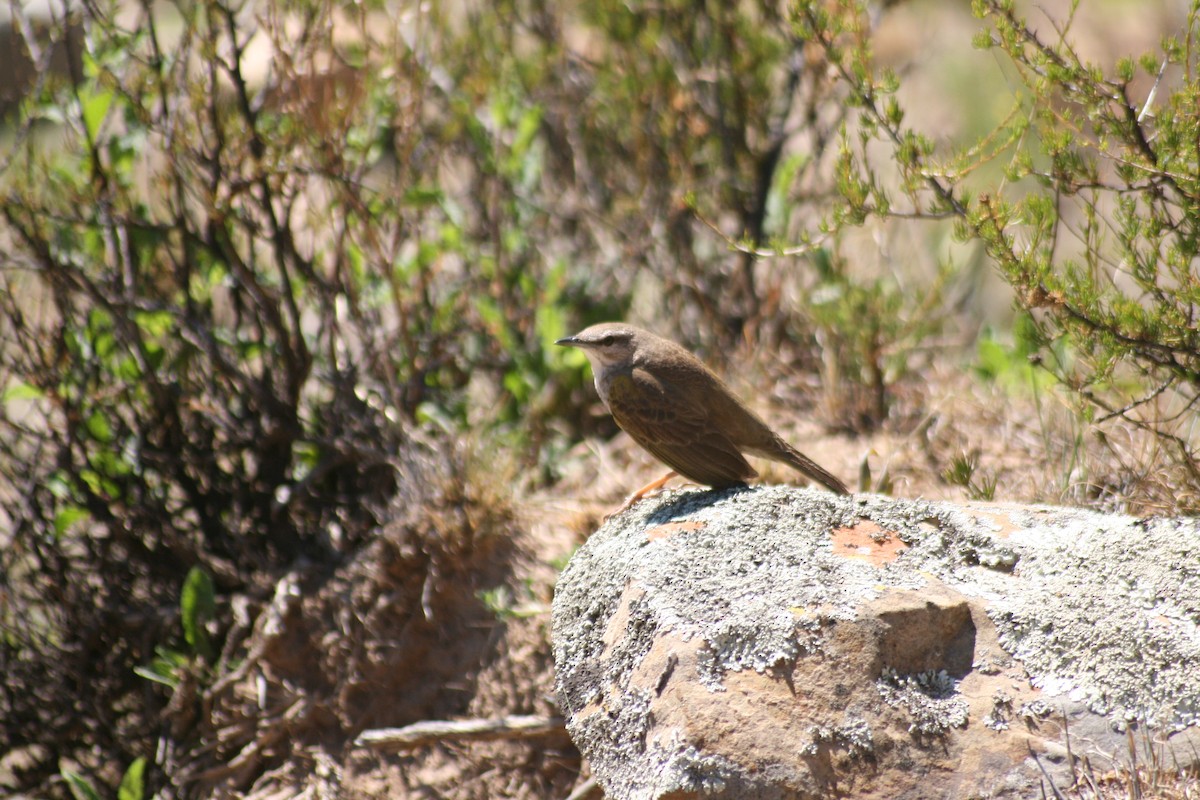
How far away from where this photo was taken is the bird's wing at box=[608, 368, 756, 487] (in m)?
4.34

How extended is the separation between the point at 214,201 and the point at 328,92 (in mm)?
738

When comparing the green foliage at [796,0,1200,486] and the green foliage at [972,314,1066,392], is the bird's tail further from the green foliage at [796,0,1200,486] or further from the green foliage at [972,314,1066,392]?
the green foliage at [972,314,1066,392]

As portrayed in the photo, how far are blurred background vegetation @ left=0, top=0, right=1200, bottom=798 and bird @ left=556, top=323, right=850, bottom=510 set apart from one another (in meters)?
0.56

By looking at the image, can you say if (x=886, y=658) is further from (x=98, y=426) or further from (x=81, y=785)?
(x=98, y=426)

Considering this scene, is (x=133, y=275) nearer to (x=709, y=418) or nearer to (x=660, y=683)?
(x=709, y=418)

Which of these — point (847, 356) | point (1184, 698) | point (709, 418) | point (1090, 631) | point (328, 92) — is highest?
point (328, 92)

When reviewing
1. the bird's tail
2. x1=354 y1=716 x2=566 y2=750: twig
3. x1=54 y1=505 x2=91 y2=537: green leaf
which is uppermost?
x1=54 y1=505 x2=91 y2=537: green leaf

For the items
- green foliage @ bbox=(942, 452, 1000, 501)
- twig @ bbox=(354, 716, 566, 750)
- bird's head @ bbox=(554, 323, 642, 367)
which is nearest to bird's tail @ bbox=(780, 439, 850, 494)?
green foliage @ bbox=(942, 452, 1000, 501)

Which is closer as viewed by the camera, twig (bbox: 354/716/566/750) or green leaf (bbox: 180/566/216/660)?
twig (bbox: 354/716/566/750)

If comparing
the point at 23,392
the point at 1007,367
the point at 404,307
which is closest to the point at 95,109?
the point at 23,392

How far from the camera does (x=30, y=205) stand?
5160 mm

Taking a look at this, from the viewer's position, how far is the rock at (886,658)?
3.05 metres

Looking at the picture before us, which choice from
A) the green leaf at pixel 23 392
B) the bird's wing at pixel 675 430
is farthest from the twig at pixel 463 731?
the green leaf at pixel 23 392


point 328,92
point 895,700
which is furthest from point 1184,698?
point 328,92
